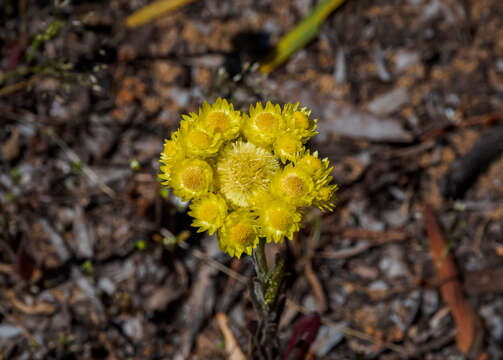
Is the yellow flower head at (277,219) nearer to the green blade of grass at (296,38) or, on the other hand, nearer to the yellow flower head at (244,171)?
the yellow flower head at (244,171)

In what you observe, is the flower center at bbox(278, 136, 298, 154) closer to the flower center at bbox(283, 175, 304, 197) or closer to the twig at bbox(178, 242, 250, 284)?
the flower center at bbox(283, 175, 304, 197)

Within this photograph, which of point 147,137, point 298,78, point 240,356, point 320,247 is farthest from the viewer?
point 298,78

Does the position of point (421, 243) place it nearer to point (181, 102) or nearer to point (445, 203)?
point (445, 203)

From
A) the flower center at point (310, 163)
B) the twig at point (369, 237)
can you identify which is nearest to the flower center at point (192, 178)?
the flower center at point (310, 163)

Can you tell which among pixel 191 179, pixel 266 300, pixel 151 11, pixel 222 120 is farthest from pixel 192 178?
pixel 151 11

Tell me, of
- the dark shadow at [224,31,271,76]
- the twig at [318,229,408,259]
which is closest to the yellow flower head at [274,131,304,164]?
the twig at [318,229,408,259]

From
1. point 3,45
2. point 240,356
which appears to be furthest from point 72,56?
point 240,356
